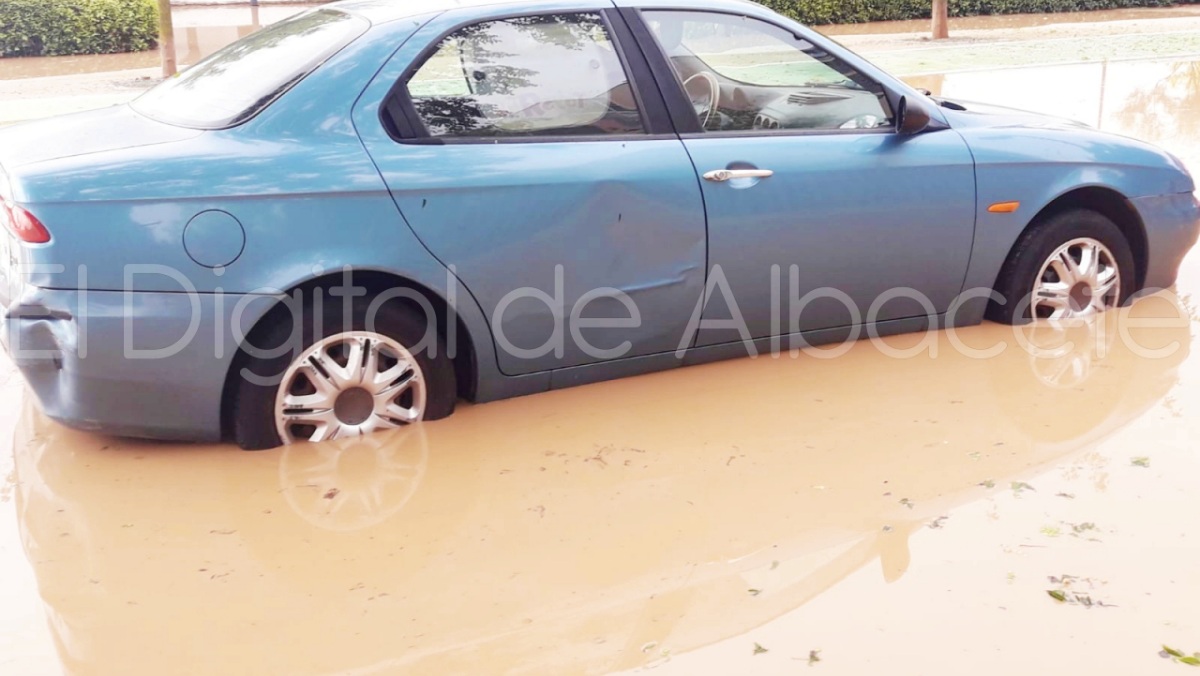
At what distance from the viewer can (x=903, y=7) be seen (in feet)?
61.9

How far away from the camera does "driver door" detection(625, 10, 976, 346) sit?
4.43 metres

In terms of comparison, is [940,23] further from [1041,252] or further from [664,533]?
[664,533]

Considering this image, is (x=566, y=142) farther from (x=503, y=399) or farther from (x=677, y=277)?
(x=503, y=399)

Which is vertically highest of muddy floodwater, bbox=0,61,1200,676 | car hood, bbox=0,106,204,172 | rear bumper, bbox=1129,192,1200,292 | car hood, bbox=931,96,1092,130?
car hood, bbox=0,106,204,172

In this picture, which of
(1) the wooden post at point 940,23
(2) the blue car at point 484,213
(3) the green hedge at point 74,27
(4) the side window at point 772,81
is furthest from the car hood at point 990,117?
(3) the green hedge at point 74,27

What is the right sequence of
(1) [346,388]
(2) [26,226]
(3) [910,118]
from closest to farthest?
1. (2) [26,226]
2. (1) [346,388]
3. (3) [910,118]

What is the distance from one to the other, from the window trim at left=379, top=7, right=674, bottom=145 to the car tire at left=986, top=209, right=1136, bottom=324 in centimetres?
179

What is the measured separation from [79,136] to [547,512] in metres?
2.03

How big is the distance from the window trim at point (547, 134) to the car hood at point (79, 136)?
67 cm

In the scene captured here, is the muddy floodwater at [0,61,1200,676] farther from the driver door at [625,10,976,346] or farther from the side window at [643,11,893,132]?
the side window at [643,11,893,132]

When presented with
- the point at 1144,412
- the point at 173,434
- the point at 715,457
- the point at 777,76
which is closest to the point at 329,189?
the point at 173,434

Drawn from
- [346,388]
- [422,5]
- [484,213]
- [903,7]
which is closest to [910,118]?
[484,213]

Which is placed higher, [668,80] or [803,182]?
[668,80]

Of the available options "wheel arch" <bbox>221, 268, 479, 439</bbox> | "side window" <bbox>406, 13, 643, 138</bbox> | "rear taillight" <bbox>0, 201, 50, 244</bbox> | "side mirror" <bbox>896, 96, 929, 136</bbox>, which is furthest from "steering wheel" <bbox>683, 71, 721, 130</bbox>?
"rear taillight" <bbox>0, 201, 50, 244</bbox>
